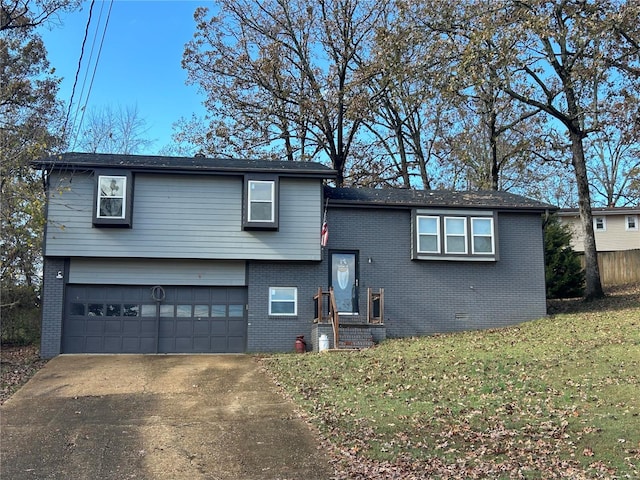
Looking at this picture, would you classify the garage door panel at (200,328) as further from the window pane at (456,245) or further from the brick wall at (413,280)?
the window pane at (456,245)

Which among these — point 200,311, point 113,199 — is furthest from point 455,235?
point 113,199

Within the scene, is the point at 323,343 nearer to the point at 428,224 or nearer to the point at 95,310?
the point at 428,224

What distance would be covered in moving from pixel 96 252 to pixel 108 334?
241cm

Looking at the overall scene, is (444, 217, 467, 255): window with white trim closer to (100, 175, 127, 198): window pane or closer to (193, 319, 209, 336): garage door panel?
(193, 319, 209, 336): garage door panel

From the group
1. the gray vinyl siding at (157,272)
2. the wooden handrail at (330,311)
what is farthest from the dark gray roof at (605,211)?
the gray vinyl siding at (157,272)

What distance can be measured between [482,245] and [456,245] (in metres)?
0.83

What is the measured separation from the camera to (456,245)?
18.8 meters

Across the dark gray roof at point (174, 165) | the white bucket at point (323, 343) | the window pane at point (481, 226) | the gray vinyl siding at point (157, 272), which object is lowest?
the white bucket at point (323, 343)

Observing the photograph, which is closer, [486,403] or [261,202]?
[486,403]

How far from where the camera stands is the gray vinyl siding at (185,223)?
17.0 m

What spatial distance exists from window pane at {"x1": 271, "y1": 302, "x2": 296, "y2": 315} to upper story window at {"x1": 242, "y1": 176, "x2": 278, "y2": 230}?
7.49 feet

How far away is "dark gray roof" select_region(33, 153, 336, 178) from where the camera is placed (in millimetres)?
16875

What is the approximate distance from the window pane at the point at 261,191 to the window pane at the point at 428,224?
4803mm

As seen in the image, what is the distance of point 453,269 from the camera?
62.0 ft
